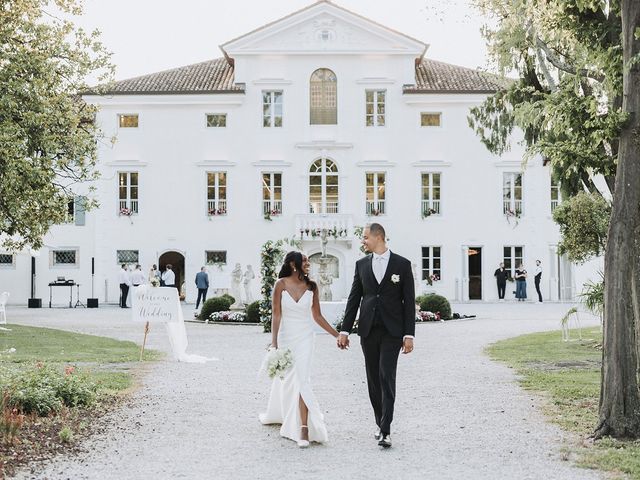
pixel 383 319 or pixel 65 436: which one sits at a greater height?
pixel 383 319

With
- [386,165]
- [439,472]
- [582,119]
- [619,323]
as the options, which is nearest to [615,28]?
[582,119]

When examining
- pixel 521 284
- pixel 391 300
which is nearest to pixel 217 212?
pixel 521 284

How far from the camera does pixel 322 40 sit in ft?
147

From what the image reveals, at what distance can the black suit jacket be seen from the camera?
28.4 ft

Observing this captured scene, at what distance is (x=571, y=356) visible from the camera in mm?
16969

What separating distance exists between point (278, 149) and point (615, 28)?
117 feet

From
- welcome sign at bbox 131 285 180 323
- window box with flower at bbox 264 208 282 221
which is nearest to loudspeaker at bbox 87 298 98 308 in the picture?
window box with flower at bbox 264 208 282 221

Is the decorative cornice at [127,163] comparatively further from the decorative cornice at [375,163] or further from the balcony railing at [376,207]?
the balcony railing at [376,207]

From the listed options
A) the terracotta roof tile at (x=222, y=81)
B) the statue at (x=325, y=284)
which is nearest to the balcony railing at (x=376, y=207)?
the terracotta roof tile at (x=222, y=81)

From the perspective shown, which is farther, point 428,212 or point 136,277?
point 428,212

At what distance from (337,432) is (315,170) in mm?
36242

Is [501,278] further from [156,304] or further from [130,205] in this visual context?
[156,304]

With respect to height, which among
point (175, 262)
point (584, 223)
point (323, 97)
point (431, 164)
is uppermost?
point (323, 97)

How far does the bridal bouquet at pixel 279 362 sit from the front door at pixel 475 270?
121 feet
